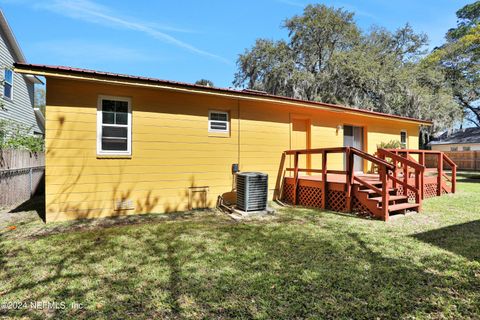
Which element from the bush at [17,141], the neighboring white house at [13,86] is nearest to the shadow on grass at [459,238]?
the bush at [17,141]

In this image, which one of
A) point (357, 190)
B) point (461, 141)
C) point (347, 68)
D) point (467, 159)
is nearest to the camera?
point (357, 190)

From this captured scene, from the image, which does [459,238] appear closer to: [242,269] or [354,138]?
[242,269]

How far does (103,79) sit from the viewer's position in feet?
18.2

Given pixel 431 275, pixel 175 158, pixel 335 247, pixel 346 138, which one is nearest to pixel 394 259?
pixel 431 275

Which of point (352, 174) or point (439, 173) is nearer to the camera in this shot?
point (352, 174)

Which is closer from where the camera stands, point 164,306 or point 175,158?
point 164,306

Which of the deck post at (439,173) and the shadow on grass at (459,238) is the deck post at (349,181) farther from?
the deck post at (439,173)

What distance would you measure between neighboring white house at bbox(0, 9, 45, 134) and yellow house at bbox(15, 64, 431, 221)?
291 inches

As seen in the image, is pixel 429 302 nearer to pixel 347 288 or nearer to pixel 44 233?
pixel 347 288

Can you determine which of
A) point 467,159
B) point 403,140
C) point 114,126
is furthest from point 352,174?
point 467,159

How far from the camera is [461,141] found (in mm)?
29250

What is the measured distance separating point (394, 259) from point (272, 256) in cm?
162

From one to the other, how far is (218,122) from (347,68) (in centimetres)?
1595

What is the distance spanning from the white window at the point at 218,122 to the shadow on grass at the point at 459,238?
4.95 m
